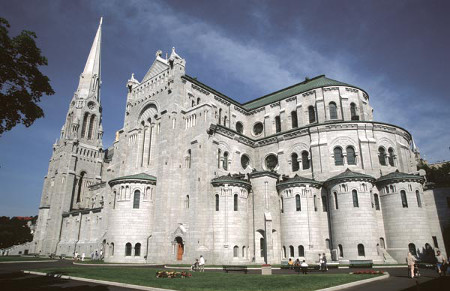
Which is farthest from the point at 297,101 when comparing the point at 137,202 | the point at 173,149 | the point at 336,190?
the point at 137,202

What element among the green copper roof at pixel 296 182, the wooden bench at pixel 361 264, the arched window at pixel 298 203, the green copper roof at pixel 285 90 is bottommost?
the wooden bench at pixel 361 264

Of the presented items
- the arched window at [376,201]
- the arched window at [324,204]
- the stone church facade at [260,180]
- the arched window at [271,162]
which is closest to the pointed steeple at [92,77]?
the stone church facade at [260,180]

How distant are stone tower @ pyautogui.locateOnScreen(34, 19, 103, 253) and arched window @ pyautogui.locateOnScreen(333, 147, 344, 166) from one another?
53.0 metres

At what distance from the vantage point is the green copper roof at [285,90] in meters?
45.0

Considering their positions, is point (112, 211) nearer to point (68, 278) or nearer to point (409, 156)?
point (68, 278)

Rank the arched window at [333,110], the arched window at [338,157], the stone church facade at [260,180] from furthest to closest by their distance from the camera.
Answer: the arched window at [333,110] → the arched window at [338,157] → the stone church facade at [260,180]

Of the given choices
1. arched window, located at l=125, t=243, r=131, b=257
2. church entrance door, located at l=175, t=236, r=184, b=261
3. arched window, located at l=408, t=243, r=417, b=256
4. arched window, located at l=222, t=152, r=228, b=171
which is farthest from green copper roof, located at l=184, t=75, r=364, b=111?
arched window, located at l=125, t=243, r=131, b=257

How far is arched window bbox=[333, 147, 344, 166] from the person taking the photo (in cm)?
3894

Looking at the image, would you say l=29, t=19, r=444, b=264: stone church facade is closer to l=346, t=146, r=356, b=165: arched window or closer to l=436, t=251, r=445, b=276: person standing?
l=346, t=146, r=356, b=165: arched window

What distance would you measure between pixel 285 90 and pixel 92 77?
163 ft

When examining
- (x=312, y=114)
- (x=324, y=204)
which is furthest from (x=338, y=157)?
(x=312, y=114)

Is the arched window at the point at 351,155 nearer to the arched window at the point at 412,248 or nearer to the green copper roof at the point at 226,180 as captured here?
the arched window at the point at 412,248

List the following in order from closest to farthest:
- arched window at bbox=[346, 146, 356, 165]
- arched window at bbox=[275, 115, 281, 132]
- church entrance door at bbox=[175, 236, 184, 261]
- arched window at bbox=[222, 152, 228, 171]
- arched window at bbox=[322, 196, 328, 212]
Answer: church entrance door at bbox=[175, 236, 184, 261] < arched window at bbox=[322, 196, 328, 212] < arched window at bbox=[346, 146, 356, 165] < arched window at bbox=[222, 152, 228, 171] < arched window at bbox=[275, 115, 281, 132]

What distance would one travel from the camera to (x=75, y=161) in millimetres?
65625
